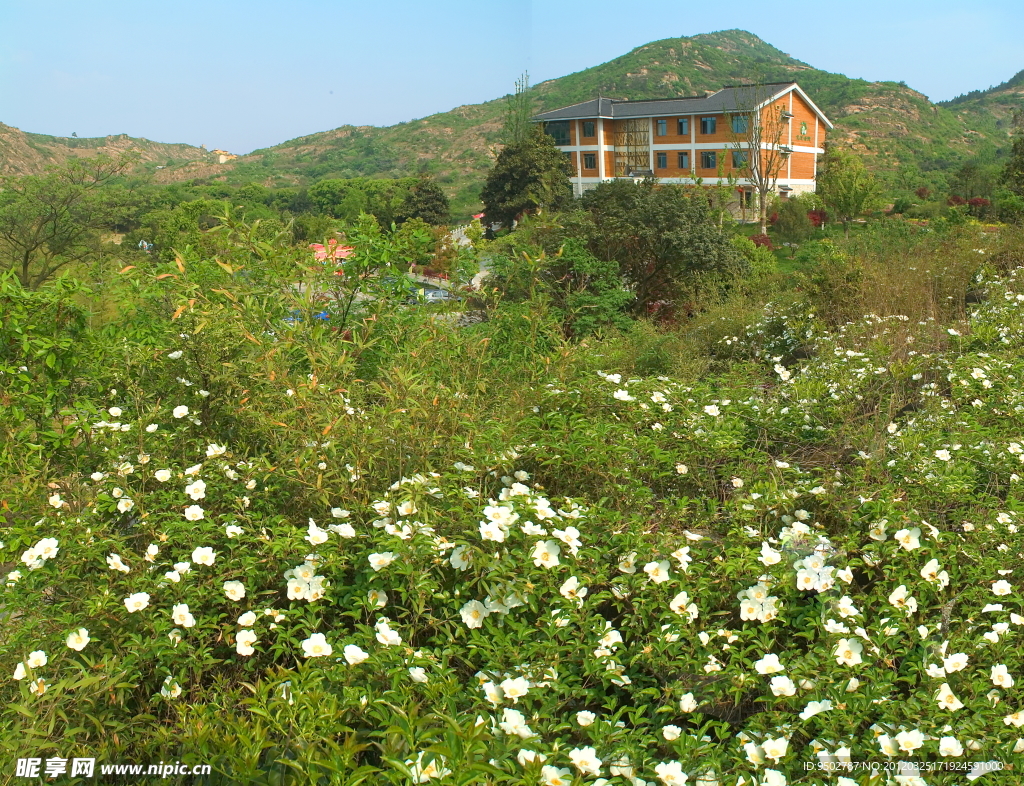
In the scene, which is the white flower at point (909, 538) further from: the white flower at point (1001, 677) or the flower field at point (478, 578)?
the white flower at point (1001, 677)

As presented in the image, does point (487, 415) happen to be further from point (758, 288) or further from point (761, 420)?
point (758, 288)

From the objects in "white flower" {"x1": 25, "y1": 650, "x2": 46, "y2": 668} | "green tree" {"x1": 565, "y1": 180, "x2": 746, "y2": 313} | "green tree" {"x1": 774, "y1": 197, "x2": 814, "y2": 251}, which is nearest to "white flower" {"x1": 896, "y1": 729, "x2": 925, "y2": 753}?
"white flower" {"x1": 25, "y1": 650, "x2": 46, "y2": 668}

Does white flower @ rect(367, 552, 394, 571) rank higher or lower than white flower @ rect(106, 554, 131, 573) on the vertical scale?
lower

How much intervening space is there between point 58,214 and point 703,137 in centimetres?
2191

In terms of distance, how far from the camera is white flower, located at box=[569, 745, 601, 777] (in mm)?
1312

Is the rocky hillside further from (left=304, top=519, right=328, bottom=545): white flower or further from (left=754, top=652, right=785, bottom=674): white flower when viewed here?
(left=304, top=519, right=328, bottom=545): white flower

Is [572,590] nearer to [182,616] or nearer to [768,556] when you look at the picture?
[768,556]

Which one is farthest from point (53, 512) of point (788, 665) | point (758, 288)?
point (758, 288)

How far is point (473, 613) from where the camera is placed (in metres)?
1.64

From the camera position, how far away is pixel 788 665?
1.58 meters

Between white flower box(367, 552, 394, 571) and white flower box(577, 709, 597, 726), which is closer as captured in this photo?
white flower box(577, 709, 597, 726)

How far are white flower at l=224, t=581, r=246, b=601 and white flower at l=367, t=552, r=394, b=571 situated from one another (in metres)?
0.29

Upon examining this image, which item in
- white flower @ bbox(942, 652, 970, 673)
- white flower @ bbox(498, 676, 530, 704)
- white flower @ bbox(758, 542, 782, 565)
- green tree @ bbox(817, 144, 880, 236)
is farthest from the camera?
green tree @ bbox(817, 144, 880, 236)

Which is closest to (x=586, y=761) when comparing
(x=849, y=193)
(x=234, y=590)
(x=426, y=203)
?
(x=234, y=590)
